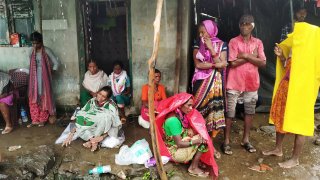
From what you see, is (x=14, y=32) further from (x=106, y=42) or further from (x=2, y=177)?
(x=2, y=177)

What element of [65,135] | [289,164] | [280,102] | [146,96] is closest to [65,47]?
[65,135]

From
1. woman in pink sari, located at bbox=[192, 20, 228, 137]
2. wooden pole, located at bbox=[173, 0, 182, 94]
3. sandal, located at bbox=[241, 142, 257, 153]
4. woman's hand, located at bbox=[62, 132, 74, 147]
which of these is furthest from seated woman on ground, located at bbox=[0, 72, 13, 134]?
sandal, located at bbox=[241, 142, 257, 153]

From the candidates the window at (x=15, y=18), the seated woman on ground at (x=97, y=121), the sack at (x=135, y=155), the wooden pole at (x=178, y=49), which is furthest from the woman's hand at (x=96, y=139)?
the window at (x=15, y=18)

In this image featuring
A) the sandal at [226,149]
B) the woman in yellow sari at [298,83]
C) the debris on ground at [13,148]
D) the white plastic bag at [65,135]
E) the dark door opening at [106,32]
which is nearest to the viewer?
the woman in yellow sari at [298,83]

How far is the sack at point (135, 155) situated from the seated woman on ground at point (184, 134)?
1.03 ft

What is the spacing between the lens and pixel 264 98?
269 inches

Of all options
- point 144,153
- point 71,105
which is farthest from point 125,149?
point 71,105

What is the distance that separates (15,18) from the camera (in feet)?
21.3

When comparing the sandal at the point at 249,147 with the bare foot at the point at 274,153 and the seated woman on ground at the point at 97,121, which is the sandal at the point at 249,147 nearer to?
the bare foot at the point at 274,153

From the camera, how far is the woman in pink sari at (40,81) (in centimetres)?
600

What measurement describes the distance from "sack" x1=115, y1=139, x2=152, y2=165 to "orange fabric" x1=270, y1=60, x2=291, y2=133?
1.90m

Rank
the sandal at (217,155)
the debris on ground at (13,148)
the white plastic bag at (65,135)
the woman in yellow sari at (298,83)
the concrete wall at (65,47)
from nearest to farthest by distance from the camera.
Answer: the woman in yellow sari at (298,83) < the sandal at (217,155) < the debris on ground at (13,148) < the white plastic bag at (65,135) < the concrete wall at (65,47)

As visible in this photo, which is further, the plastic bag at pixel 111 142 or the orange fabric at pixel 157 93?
the orange fabric at pixel 157 93

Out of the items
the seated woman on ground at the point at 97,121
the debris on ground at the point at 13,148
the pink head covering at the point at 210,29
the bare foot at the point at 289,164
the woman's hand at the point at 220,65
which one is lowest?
the bare foot at the point at 289,164
